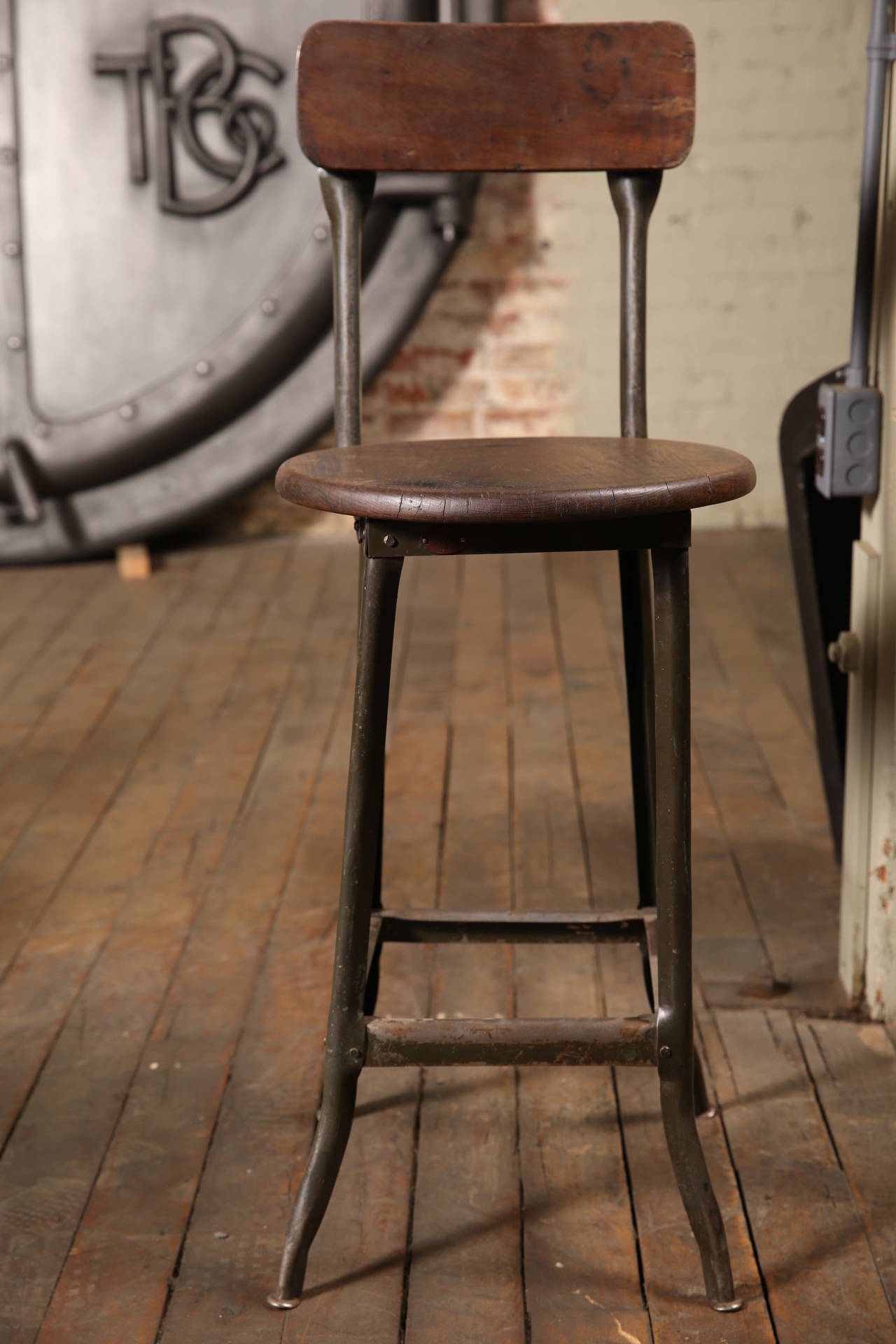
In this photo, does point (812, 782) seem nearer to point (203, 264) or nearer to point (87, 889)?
point (87, 889)

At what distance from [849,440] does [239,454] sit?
2715mm

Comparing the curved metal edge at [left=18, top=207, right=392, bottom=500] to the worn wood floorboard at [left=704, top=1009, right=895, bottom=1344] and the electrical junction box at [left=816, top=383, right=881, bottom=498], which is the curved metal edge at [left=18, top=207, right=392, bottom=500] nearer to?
the electrical junction box at [left=816, top=383, right=881, bottom=498]

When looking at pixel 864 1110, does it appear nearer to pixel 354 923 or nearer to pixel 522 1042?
pixel 522 1042

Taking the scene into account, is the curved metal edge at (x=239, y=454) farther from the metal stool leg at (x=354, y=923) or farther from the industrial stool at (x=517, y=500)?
the metal stool leg at (x=354, y=923)

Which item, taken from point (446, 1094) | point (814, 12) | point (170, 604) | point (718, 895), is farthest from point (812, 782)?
point (814, 12)

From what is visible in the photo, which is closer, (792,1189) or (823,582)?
(792,1189)

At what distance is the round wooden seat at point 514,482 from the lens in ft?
3.66

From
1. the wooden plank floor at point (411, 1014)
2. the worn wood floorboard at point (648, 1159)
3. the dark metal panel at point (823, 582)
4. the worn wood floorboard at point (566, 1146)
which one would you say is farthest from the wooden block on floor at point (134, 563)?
the dark metal panel at point (823, 582)

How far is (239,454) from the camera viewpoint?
163 inches

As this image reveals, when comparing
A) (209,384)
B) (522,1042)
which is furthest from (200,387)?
(522,1042)

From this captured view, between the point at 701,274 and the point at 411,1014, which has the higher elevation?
the point at 701,274

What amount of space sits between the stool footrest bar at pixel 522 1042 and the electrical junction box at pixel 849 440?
658 millimetres

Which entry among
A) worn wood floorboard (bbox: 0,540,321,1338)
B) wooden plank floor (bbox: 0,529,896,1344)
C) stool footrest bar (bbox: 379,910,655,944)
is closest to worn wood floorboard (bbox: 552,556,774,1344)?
wooden plank floor (bbox: 0,529,896,1344)

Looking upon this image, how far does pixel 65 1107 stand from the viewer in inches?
64.1
